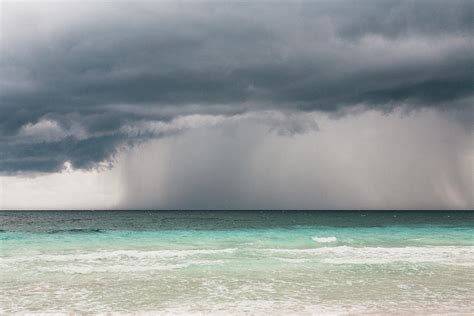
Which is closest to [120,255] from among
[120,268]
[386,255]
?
[120,268]

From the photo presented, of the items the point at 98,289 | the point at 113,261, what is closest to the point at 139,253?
the point at 113,261

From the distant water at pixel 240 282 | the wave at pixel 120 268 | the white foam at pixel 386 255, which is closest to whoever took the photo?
the distant water at pixel 240 282

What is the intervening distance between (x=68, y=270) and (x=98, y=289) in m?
4.79

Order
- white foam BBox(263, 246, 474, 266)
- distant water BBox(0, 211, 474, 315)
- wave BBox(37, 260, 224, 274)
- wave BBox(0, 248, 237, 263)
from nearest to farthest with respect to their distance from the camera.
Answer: distant water BBox(0, 211, 474, 315), wave BBox(37, 260, 224, 274), white foam BBox(263, 246, 474, 266), wave BBox(0, 248, 237, 263)

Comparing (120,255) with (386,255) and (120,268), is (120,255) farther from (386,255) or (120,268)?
(386,255)

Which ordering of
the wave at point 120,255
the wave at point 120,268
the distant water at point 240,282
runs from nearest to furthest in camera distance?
the distant water at point 240,282
the wave at point 120,268
the wave at point 120,255

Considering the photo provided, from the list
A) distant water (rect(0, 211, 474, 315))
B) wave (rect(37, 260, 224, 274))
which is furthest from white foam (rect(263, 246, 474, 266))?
wave (rect(37, 260, 224, 274))

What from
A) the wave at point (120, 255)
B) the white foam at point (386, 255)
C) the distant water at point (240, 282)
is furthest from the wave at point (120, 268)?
the white foam at point (386, 255)

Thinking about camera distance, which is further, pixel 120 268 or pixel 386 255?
pixel 386 255

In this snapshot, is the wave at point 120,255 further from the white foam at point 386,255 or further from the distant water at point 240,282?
the white foam at point 386,255

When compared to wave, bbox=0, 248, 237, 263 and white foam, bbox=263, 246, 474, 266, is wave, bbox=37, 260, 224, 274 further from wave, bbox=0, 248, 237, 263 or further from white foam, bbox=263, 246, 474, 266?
white foam, bbox=263, 246, 474, 266

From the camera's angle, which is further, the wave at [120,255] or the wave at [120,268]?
the wave at [120,255]

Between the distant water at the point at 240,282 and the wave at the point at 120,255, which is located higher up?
the distant water at the point at 240,282

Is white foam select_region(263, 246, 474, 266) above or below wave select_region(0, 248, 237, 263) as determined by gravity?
above
